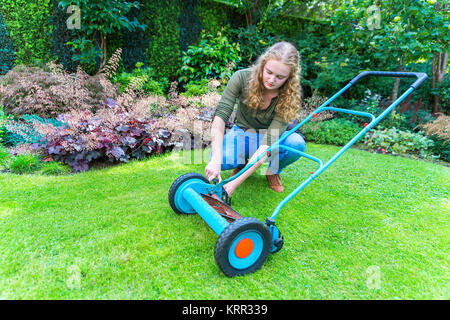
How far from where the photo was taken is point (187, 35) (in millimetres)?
5617

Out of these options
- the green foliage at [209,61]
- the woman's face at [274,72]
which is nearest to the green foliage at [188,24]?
the green foliage at [209,61]

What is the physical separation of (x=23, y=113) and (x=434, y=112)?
21.3 ft

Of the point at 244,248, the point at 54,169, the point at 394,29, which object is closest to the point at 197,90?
the point at 54,169

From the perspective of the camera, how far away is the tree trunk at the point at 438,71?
488 centimetres

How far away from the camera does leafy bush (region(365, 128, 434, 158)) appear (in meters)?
3.93

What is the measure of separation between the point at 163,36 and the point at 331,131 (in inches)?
144

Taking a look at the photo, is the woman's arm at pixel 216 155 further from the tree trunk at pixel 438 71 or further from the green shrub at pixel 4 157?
the tree trunk at pixel 438 71

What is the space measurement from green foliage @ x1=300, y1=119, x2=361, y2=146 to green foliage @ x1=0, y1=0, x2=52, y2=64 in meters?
4.61

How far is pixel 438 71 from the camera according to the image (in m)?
4.98

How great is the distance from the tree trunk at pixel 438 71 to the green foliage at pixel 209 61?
359 cm

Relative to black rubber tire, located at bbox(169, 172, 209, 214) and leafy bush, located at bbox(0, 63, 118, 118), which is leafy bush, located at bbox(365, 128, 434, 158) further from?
leafy bush, located at bbox(0, 63, 118, 118)

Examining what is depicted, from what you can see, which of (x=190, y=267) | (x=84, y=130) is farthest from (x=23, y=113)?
(x=190, y=267)

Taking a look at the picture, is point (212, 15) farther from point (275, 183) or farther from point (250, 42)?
point (275, 183)

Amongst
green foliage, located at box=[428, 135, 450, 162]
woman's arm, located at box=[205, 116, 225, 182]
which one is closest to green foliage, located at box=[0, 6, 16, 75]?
woman's arm, located at box=[205, 116, 225, 182]
